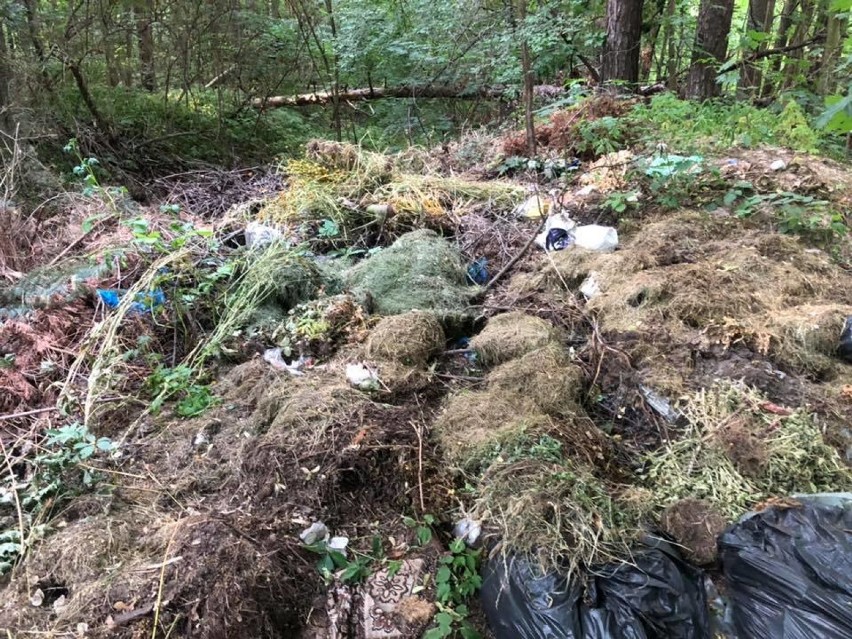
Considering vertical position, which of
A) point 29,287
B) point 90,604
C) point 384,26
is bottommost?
point 90,604

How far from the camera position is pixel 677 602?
1.48 meters

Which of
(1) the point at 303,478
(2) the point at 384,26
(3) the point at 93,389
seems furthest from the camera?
(2) the point at 384,26

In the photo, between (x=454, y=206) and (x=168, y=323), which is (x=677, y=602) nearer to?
(x=168, y=323)

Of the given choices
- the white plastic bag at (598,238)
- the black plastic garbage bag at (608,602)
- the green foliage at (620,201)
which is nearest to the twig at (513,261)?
the white plastic bag at (598,238)

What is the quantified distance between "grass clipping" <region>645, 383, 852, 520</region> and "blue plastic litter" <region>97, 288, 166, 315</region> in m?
2.54

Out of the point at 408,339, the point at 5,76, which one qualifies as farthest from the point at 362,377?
the point at 5,76

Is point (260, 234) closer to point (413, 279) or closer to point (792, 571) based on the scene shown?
point (413, 279)

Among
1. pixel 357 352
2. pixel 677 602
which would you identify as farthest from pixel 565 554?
pixel 357 352

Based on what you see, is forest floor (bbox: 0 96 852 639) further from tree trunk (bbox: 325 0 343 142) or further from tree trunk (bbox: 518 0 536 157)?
tree trunk (bbox: 325 0 343 142)

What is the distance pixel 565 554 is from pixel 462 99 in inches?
294

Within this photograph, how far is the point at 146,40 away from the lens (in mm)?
6988

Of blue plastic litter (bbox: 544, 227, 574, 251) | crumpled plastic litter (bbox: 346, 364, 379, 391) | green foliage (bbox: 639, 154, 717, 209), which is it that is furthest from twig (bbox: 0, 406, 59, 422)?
green foliage (bbox: 639, 154, 717, 209)

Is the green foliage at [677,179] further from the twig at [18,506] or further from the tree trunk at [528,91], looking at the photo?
the twig at [18,506]

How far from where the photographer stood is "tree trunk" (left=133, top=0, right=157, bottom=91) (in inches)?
255
